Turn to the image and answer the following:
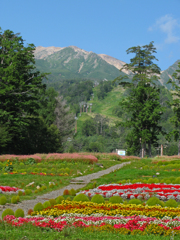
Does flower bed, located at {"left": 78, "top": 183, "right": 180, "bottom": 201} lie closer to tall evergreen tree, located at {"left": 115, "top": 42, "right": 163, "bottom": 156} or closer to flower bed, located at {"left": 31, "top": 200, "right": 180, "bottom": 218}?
flower bed, located at {"left": 31, "top": 200, "right": 180, "bottom": 218}

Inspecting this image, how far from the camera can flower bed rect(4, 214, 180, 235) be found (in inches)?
258

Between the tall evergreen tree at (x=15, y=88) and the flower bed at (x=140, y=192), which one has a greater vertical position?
the tall evergreen tree at (x=15, y=88)

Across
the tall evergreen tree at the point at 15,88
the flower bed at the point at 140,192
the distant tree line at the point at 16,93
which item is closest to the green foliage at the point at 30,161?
the distant tree line at the point at 16,93

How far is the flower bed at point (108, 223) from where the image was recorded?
655 centimetres

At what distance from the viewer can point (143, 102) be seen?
45.2 meters

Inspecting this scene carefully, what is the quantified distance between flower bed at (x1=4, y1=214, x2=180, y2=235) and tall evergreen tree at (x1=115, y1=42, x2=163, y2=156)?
34.8 meters

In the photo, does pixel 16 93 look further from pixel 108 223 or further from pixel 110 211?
pixel 108 223

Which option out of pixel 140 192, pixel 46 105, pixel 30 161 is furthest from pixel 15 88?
pixel 140 192

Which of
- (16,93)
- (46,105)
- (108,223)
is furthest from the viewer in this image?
(46,105)

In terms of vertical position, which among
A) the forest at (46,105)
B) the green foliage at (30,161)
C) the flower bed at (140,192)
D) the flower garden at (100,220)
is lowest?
the flower bed at (140,192)

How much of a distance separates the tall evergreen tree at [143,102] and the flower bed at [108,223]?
34766mm

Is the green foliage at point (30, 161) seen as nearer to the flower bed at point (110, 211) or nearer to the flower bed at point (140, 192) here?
the flower bed at point (140, 192)

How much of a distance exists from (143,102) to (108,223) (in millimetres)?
39324

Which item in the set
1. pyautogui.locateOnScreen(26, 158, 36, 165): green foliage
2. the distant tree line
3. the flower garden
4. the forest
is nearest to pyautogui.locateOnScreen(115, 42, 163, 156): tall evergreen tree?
the forest
